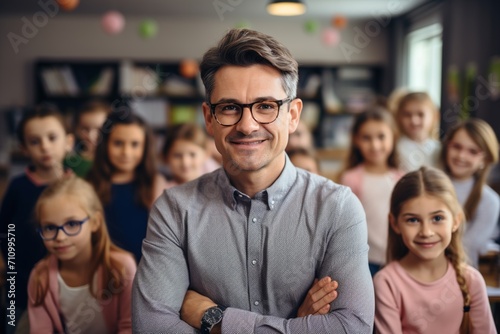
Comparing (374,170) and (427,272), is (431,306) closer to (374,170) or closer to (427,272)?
(427,272)

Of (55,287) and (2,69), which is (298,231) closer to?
(55,287)

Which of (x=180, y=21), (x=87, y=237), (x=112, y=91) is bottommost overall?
(x=87, y=237)

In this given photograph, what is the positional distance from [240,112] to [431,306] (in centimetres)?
89

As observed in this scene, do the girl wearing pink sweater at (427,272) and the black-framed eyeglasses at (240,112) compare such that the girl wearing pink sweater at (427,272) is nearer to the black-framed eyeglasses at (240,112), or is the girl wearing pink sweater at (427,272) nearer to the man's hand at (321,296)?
the man's hand at (321,296)

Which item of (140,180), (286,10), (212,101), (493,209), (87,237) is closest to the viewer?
(212,101)

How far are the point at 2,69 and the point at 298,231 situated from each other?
7058 millimetres

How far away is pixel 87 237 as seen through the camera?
6.30 feet

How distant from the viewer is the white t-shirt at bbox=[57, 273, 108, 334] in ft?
6.04

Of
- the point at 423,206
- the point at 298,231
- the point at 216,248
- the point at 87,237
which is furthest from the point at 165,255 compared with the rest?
the point at 423,206

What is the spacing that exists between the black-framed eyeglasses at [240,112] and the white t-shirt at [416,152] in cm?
178

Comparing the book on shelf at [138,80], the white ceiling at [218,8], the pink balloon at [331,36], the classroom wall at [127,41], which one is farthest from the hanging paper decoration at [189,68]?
the pink balloon at [331,36]

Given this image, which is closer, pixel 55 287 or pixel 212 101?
pixel 212 101

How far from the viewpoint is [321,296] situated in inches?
55.4

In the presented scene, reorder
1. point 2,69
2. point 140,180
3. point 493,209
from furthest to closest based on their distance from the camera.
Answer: point 2,69 < point 140,180 < point 493,209
